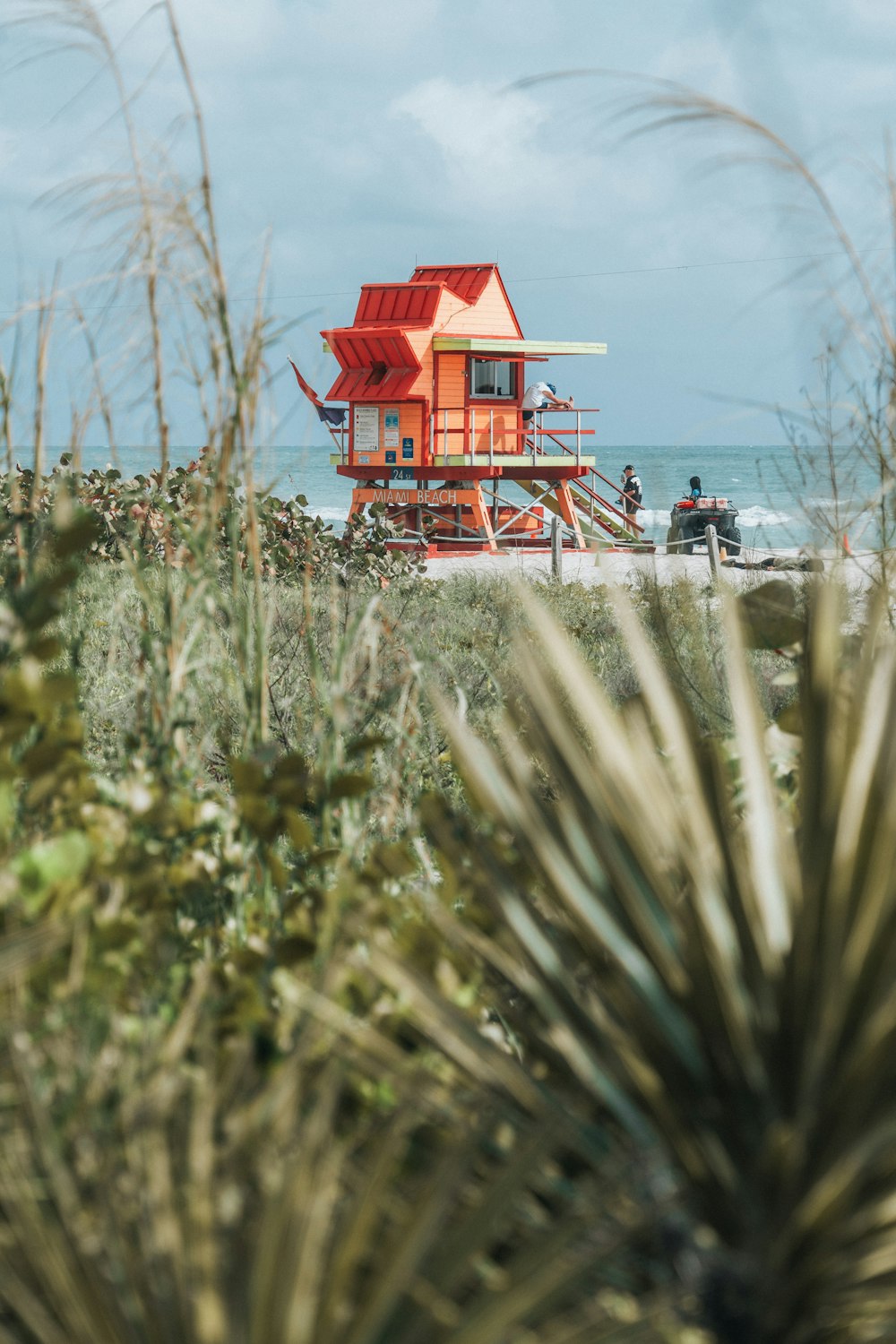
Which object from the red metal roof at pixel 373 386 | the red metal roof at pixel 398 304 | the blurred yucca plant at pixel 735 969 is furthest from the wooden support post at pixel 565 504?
the blurred yucca plant at pixel 735 969

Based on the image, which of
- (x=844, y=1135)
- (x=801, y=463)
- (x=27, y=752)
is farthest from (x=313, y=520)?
(x=844, y=1135)

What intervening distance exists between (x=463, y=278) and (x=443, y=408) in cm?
282

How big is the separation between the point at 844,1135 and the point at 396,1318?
37 cm

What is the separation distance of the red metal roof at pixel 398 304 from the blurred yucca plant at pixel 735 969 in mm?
19907

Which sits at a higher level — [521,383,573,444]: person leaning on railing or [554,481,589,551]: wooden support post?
[521,383,573,444]: person leaning on railing

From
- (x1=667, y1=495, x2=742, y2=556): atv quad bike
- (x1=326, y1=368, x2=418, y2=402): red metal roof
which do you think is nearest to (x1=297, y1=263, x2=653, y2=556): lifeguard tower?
(x1=326, y1=368, x2=418, y2=402): red metal roof

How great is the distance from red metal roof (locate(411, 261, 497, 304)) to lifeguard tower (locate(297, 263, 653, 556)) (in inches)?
0.8

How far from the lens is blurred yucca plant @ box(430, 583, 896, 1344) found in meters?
0.94

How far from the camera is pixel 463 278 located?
21.3m

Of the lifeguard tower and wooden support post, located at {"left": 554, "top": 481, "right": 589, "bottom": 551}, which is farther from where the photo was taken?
wooden support post, located at {"left": 554, "top": 481, "right": 589, "bottom": 551}

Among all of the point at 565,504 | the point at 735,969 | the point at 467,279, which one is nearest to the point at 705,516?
the point at 565,504

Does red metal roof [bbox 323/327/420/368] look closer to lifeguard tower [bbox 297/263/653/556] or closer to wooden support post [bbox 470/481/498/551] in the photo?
lifeguard tower [bbox 297/263/653/556]

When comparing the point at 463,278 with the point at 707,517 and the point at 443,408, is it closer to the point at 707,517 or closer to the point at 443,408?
the point at 443,408

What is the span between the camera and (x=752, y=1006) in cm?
103
